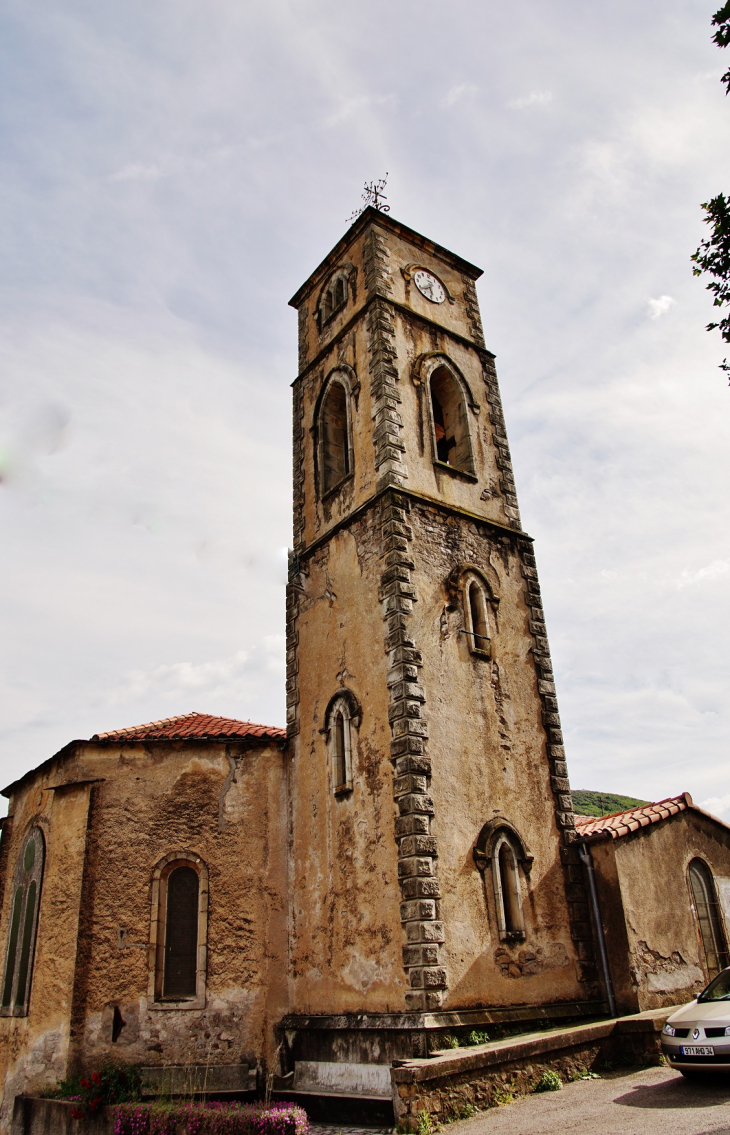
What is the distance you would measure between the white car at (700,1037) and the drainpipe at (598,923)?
253 centimetres

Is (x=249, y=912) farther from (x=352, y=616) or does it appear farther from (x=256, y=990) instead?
(x=352, y=616)

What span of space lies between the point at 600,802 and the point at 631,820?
28.5 m

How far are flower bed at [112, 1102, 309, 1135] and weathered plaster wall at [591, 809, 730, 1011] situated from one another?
550 centimetres

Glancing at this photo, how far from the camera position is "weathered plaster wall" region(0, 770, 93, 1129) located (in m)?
11.5

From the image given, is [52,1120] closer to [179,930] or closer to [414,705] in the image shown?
[179,930]

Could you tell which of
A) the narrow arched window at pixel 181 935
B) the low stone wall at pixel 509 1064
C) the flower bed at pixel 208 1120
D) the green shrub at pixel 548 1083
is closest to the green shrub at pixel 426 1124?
the low stone wall at pixel 509 1064

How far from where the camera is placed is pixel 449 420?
16.2m

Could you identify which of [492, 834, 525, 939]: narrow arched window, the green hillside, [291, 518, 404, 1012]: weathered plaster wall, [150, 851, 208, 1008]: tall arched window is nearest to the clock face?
[291, 518, 404, 1012]: weathered plaster wall

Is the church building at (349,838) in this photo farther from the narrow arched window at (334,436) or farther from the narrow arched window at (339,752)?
the narrow arched window at (334,436)

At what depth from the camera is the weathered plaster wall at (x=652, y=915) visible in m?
12.1

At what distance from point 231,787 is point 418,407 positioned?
7412 millimetres

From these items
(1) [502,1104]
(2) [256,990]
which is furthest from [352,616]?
(1) [502,1104]

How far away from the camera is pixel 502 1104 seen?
8.98 meters

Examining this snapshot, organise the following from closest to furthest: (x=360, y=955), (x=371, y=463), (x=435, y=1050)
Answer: (x=435, y=1050) < (x=360, y=955) < (x=371, y=463)
